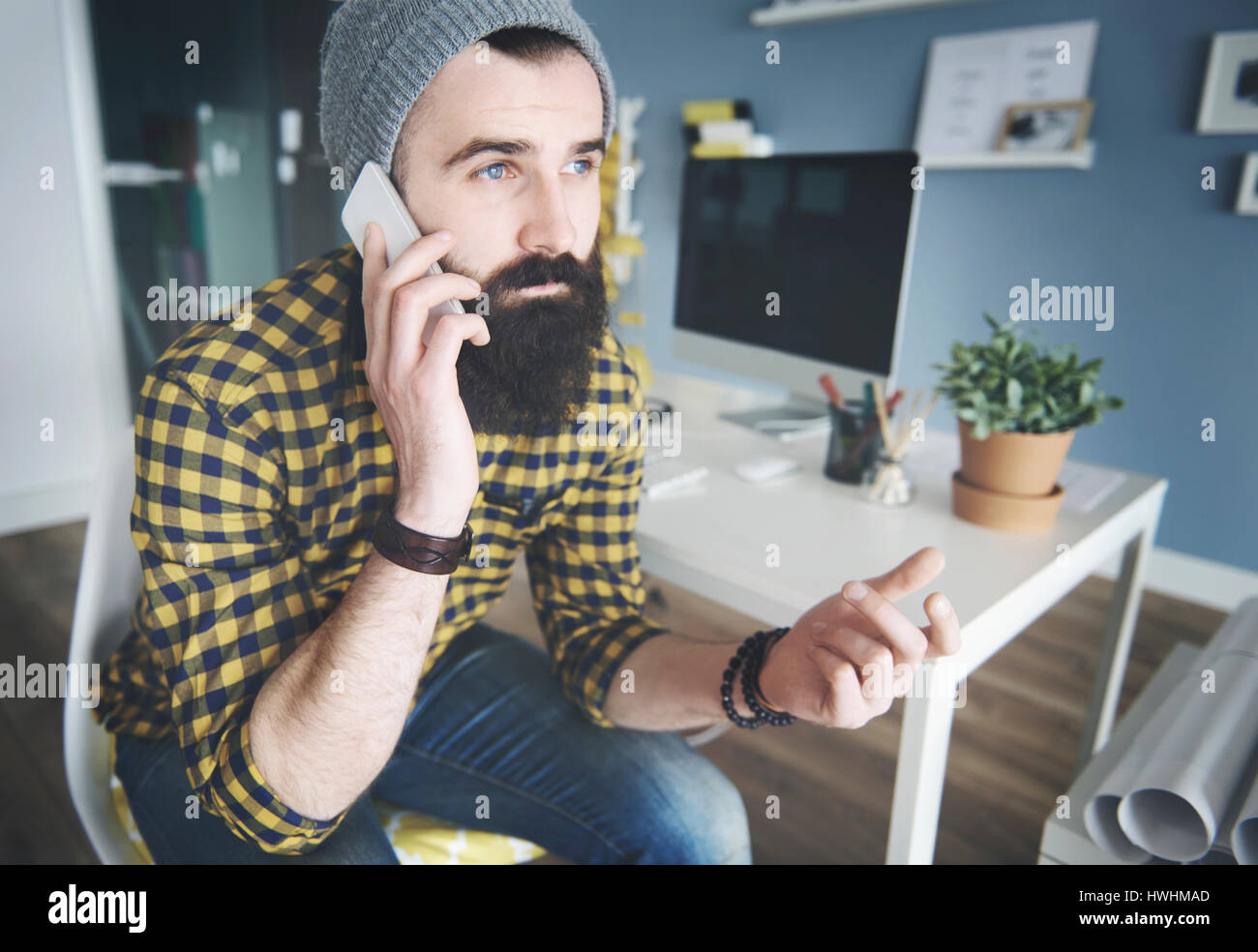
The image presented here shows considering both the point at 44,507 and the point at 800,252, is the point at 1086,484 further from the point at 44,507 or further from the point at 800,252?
the point at 44,507

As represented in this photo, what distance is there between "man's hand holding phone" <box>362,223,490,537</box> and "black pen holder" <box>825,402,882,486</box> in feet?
2.40

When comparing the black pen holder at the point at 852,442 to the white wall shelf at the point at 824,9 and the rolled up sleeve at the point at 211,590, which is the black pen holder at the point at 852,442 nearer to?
the rolled up sleeve at the point at 211,590

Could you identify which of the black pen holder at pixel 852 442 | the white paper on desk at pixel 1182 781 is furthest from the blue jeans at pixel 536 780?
the black pen holder at pixel 852 442

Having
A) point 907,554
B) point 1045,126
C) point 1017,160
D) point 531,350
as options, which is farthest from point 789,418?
point 1045,126

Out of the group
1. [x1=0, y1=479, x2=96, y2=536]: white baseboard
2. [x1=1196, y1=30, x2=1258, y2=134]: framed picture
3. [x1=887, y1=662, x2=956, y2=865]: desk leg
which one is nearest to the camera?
[x1=887, y1=662, x2=956, y2=865]: desk leg

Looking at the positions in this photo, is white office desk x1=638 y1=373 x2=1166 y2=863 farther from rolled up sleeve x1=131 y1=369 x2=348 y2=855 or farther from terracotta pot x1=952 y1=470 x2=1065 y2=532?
rolled up sleeve x1=131 y1=369 x2=348 y2=855

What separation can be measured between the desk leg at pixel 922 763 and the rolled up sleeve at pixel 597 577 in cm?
31

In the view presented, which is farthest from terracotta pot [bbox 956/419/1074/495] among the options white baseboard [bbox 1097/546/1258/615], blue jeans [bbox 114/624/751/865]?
white baseboard [bbox 1097/546/1258/615]

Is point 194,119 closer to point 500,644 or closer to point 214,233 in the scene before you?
point 214,233

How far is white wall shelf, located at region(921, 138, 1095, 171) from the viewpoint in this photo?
254 centimetres

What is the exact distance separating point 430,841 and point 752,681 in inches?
15.3

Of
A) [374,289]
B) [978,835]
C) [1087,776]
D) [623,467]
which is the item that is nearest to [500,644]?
[623,467]

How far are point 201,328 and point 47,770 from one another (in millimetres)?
1370

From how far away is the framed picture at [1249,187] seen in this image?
2.28 m
